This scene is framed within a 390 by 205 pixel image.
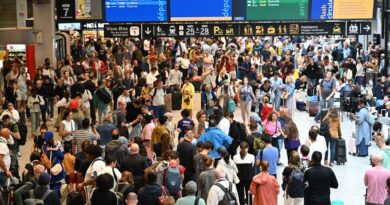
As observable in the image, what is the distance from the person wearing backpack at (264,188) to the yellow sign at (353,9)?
11914mm

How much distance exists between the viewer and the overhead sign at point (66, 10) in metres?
22.2

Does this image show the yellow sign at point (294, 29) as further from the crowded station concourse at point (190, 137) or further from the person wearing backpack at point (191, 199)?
the person wearing backpack at point (191, 199)

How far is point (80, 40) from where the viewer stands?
31.7 metres

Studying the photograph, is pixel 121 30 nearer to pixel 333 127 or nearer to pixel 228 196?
pixel 333 127

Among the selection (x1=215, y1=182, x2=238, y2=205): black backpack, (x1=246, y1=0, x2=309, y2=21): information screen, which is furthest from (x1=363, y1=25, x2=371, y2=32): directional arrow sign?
(x1=215, y1=182, x2=238, y2=205): black backpack

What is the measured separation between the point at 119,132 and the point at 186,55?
13530 millimetres

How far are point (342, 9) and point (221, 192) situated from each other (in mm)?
12997

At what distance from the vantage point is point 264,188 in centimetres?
1120

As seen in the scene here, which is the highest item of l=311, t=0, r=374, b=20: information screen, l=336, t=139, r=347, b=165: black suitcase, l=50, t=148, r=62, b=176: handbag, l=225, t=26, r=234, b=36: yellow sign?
l=311, t=0, r=374, b=20: information screen

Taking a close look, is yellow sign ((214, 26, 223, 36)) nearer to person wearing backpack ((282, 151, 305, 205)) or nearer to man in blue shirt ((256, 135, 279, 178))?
man in blue shirt ((256, 135, 279, 178))

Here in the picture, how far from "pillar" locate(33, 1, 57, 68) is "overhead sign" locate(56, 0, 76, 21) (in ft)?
4.70

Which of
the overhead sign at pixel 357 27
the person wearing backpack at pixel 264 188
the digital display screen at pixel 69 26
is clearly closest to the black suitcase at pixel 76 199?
the person wearing backpack at pixel 264 188

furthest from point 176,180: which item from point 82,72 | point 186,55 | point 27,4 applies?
point 27,4

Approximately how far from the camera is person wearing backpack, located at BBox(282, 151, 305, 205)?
11.4 m
